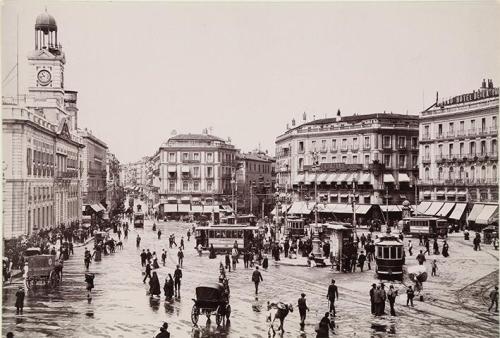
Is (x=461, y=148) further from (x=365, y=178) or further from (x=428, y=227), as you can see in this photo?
(x=365, y=178)

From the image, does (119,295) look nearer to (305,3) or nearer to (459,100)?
(305,3)

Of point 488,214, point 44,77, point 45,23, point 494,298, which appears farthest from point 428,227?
point 45,23

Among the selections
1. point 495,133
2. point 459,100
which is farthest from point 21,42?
point 459,100

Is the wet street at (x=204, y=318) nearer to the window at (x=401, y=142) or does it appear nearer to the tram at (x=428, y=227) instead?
the tram at (x=428, y=227)

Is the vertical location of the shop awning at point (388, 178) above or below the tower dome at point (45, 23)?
below

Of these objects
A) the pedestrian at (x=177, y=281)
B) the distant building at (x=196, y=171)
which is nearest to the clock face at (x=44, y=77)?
the pedestrian at (x=177, y=281)

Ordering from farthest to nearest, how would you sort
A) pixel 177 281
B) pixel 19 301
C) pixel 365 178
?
pixel 365 178 → pixel 177 281 → pixel 19 301
